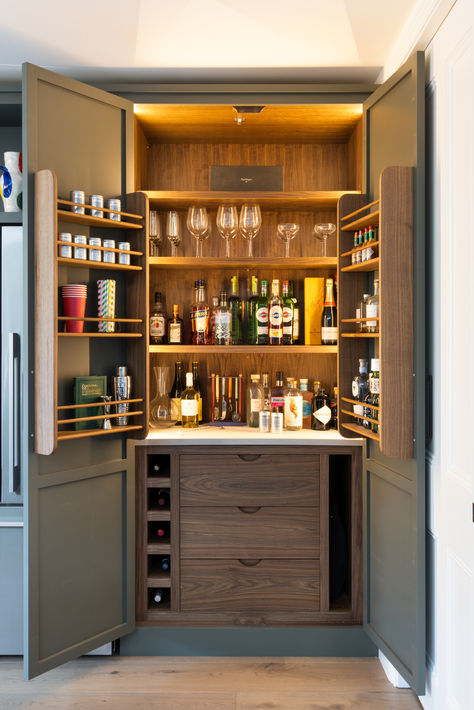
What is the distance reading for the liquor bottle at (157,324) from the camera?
2.71 metres

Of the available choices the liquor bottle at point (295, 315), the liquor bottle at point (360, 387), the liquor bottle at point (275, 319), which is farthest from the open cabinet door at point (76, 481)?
the liquor bottle at point (360, 387)

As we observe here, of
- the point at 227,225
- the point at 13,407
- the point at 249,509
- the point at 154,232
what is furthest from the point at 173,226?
the point at 249,509

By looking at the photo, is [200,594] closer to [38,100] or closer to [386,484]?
[386,484]

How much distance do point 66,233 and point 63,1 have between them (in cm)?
83

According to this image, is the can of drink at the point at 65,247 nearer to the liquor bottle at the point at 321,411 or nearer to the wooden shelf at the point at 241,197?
the wooden shelf at the point at 241,197

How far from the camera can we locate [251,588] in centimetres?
246

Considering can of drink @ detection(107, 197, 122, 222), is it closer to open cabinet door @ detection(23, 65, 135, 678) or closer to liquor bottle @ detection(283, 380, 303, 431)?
open cabinet door @ detection(23, 65, 135, 678)

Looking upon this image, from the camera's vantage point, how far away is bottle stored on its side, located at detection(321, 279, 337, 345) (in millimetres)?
2645

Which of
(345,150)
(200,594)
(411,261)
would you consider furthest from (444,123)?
(200,594)

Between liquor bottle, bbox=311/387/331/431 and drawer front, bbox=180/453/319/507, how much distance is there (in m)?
0.24

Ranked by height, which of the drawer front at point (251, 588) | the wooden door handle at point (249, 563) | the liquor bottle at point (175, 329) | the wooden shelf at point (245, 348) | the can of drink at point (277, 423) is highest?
the liquor bottle at point (175, 329)

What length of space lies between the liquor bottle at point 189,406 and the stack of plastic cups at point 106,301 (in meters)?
0.52

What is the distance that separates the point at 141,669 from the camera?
7.79 feet

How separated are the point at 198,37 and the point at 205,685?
265 centimetres
